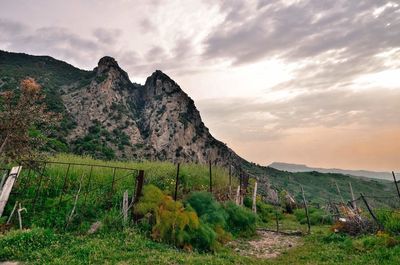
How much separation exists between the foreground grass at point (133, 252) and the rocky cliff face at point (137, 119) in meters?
37.0

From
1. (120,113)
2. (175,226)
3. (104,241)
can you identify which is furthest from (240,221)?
(120,113)

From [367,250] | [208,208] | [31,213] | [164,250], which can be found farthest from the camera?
[208,208]

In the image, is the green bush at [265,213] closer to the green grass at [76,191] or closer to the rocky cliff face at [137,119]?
the green grass at [76,191]

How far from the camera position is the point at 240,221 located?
57.5 feet

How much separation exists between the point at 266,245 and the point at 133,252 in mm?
7031

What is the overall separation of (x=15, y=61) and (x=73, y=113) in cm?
2942

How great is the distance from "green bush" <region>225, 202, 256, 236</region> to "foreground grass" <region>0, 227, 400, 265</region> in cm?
394

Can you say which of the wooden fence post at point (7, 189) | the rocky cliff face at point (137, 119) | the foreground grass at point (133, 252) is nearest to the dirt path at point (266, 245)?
the foreground grass at point (133, 252)

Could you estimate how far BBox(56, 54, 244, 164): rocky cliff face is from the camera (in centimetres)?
5425

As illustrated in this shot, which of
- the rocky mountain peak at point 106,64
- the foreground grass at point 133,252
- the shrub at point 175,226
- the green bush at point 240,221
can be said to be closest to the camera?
the foreground grass at point 133,252

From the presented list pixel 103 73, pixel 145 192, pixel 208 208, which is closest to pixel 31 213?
pixel 145 192

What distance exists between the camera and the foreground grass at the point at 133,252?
9972 millimetres

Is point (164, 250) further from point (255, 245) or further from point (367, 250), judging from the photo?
point (367, 250)

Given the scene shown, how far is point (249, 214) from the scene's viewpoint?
1775 centimetres
